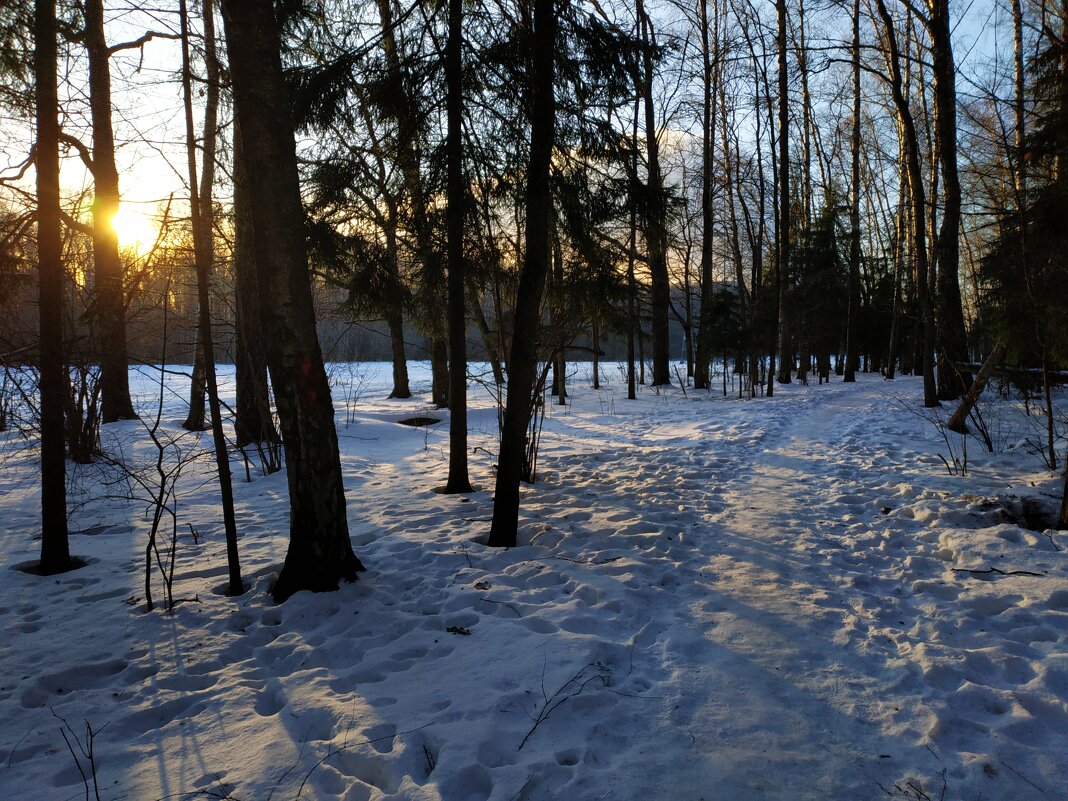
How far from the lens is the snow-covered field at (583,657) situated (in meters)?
2.17

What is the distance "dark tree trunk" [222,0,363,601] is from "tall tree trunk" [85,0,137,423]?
3.04 ft

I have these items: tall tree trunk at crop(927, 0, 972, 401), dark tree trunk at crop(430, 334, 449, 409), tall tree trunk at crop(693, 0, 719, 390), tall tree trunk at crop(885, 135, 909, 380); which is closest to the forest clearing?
tall tree trunk at crop(927, 0, 972, 401)

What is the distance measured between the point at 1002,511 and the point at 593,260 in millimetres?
4479

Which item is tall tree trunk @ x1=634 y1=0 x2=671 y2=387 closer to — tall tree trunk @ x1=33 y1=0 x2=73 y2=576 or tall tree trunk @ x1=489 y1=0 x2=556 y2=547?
tall tree trunk @ x1=489 y1=0 x2=556 y2=547

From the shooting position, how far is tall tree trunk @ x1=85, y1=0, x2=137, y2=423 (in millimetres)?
4922

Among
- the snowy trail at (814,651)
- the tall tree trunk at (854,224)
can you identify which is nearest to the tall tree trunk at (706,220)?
the tall tree trunk at (854,224)

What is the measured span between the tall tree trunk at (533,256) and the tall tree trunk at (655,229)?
1.21m

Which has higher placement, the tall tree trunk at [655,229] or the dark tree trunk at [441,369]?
the tall tree trunk at [655,229]

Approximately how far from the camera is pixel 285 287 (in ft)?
11.8

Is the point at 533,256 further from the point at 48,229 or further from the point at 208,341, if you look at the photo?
the point at 48,229

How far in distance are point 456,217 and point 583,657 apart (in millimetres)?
4519

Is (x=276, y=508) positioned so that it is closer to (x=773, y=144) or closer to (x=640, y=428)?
(x=640, y=428)

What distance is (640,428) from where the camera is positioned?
37.6ft

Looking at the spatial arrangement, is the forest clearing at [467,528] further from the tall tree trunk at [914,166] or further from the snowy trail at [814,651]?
the tall tree trunk at [914,166]
